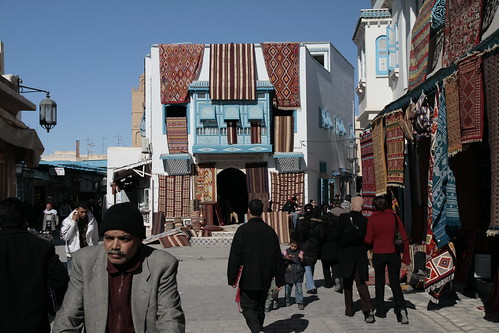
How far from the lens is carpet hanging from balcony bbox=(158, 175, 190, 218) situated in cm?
2736

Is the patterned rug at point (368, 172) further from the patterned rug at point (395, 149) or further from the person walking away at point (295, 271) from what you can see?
the person walking away at point (295, 271)

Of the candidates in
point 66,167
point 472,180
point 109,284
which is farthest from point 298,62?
point 109,284

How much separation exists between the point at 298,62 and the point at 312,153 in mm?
4448

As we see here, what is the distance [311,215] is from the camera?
10.7 m

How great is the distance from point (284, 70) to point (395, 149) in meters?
18.1

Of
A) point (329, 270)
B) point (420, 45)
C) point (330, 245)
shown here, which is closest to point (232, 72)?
point (420, 45)

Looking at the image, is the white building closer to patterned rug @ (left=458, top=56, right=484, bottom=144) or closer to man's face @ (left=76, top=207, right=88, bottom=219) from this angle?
man's face @ (left=76, top=207, right=88, bottom=219)

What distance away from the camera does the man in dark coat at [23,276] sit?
431cm

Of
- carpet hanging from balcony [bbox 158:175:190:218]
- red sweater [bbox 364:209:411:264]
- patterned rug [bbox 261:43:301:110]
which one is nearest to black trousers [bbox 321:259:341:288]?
red sweater [bbox 364:209:411:264]

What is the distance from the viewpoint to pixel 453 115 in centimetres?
760

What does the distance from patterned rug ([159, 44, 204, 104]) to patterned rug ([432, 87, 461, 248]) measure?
2043 cm

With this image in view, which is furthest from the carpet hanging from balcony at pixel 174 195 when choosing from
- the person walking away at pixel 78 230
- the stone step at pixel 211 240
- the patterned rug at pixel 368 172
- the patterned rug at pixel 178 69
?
the person walking away at pixel 78 230

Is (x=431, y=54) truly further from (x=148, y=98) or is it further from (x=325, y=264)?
(x=148, y=98)

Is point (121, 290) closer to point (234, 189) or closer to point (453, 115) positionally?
point (453, 115)
